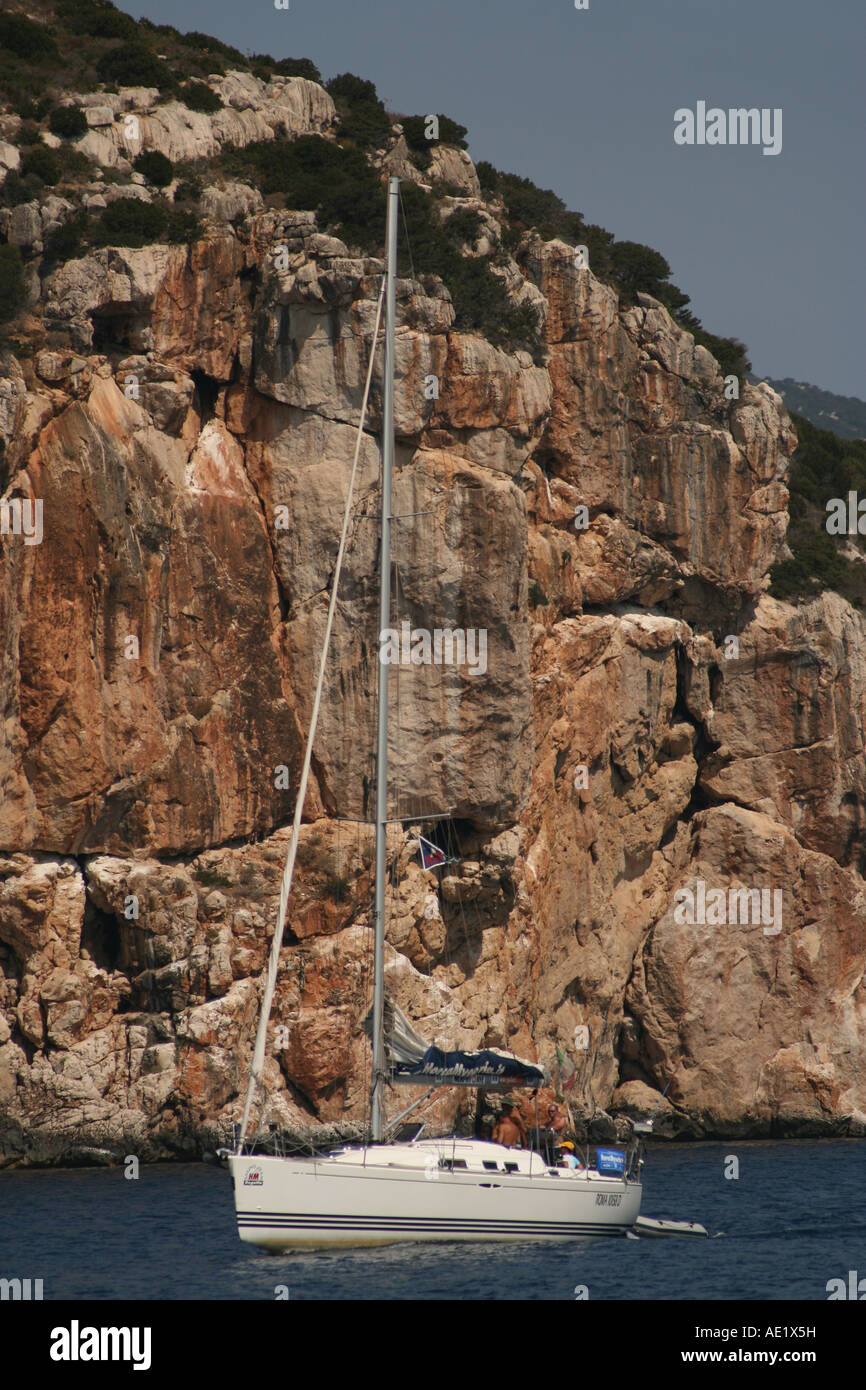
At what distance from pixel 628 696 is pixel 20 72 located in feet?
91.7

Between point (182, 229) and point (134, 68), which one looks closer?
point (182, 229)

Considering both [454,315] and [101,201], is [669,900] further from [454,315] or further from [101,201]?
[101,201]

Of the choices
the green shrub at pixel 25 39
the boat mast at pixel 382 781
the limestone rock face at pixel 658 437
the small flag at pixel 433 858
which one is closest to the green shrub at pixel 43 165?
the green shrub at pixel 25 39

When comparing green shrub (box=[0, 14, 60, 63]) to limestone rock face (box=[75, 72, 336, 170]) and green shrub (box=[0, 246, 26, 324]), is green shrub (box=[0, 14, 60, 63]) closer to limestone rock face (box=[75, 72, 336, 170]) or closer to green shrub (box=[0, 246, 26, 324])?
limestone rock face (box=[75, 72, 336, 170])

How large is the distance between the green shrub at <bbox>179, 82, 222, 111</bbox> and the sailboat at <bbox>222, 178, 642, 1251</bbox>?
1011 inches

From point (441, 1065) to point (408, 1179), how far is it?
274 centimetres

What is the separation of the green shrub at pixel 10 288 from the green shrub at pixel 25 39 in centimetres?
1260

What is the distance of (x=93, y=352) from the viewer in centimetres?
4519

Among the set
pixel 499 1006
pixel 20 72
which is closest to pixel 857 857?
pixel 499 1006

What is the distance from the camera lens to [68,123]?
162ft

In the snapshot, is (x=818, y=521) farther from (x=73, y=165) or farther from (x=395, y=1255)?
(x=395, y=1255)

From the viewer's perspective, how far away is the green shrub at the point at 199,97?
5222 cm

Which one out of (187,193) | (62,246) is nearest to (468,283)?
(187,193)

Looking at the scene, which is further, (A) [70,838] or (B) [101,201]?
(B) [101,201]
